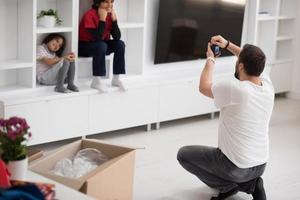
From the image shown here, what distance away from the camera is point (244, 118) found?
3.66 meters

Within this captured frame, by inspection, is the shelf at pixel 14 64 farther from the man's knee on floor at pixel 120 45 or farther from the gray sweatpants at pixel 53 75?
the man's knee on floor at pixel 120 45

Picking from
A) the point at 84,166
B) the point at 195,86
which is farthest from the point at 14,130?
the point at 195,86

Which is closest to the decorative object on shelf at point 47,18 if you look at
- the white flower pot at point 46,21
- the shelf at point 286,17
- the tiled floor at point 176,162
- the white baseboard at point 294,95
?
the white flower pot at point 46,21

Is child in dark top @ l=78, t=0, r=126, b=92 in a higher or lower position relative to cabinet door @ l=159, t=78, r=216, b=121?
higher

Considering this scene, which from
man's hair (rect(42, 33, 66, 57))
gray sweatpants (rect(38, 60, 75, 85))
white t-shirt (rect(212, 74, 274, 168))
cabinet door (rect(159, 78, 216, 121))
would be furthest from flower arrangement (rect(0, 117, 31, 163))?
cabinet door (rect(159, 78, 216, 121))

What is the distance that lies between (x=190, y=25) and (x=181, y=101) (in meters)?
0.82

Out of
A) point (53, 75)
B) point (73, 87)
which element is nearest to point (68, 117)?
point (73, 87)

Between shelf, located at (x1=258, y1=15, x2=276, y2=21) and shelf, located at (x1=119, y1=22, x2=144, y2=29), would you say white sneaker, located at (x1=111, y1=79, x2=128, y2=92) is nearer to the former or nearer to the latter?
shelf, located at (x1=119, y1=22, x2=144, y2=29)

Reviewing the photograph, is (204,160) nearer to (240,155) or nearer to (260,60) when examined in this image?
(240,155)

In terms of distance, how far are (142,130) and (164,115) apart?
0.26 meters

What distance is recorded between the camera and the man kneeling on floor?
3.65 metres

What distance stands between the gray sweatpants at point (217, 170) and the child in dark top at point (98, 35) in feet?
4.69

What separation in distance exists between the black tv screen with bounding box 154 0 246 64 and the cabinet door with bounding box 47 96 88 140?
4.04ft

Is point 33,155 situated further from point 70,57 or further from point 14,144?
point 70,57
